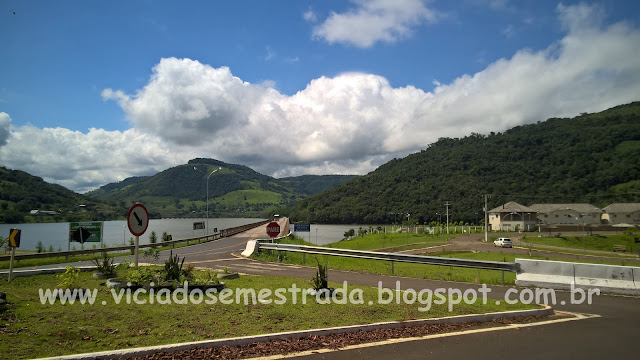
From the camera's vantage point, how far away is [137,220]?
34.0 ft

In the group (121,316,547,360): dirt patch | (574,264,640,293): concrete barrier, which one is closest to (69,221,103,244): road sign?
(121,316,547,360): dirt patch

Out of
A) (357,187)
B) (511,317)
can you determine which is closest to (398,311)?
(511,317)

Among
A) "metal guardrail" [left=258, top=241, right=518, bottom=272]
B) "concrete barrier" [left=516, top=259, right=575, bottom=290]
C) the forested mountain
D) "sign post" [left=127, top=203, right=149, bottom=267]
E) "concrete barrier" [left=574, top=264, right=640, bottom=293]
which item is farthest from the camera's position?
the forested mountain

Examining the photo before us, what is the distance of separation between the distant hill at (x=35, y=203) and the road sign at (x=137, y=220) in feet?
435

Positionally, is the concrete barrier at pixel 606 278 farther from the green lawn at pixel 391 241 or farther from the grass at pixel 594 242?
the green lawn at pixel 391 241

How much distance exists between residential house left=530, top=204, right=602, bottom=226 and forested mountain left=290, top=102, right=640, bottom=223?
1678 cm

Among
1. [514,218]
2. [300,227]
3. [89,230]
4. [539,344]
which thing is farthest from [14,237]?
[514,218]

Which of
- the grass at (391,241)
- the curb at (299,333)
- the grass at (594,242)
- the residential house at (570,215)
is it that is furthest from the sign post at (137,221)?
the residential house at (570,215)

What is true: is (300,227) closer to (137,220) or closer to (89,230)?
(89,230)

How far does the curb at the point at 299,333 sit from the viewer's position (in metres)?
5.92

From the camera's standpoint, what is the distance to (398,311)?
9367mm

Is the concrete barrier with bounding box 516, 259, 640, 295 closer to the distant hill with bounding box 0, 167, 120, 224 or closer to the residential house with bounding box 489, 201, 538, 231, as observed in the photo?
the residential house with bounding box 489, 201, 538, 231

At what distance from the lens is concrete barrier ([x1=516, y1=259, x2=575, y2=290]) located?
14.3 m

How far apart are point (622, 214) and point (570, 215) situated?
14.7m
